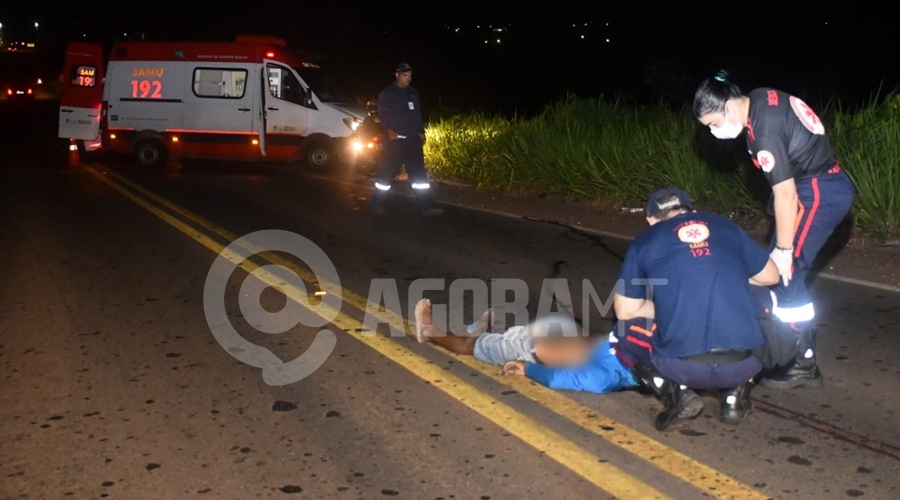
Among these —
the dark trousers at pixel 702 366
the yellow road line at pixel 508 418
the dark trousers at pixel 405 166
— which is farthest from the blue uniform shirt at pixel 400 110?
the dark trousers at pixel 702 366

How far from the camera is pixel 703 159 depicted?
12164 millimetres

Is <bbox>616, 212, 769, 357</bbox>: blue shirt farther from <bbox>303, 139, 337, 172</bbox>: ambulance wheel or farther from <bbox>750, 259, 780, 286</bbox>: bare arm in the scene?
<bbox>303, 139, 337, 172</bbox>: ambulance wheel

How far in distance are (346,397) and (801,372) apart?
2.49 m

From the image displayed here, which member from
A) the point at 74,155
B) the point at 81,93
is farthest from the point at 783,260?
the point at 74,155

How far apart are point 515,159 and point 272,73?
6.66 m

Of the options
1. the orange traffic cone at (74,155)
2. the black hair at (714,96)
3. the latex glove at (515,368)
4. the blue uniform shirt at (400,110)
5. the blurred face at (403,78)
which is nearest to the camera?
the black hair at (714,96)

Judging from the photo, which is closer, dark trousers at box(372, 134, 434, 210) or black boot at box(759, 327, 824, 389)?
black boot at box(759, 327, 824, 389)

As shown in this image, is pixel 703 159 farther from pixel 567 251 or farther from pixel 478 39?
pixel 478 39

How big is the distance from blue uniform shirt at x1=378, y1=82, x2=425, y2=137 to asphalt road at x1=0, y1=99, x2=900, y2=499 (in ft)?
8.45

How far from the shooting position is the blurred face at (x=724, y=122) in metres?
5.35

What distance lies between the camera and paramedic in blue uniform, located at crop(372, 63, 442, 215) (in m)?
12.7

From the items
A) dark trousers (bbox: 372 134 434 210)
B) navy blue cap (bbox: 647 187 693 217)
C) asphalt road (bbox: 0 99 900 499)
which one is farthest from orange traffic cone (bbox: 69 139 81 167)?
navy blue cap (bbox: 647 187 693 217)

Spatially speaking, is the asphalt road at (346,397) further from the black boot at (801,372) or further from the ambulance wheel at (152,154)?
the ambulance wheel at (152,154)

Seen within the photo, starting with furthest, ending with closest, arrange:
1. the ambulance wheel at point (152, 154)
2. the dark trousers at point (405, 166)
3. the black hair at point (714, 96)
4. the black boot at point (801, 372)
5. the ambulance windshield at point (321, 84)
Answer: the ambulance wheel at point (152, 154)
the ambulance windshield at point (321, 84)
the dark trousers at point (405, 166)
the black boot at point (801, 372)
the black hair at point (714, 96)
